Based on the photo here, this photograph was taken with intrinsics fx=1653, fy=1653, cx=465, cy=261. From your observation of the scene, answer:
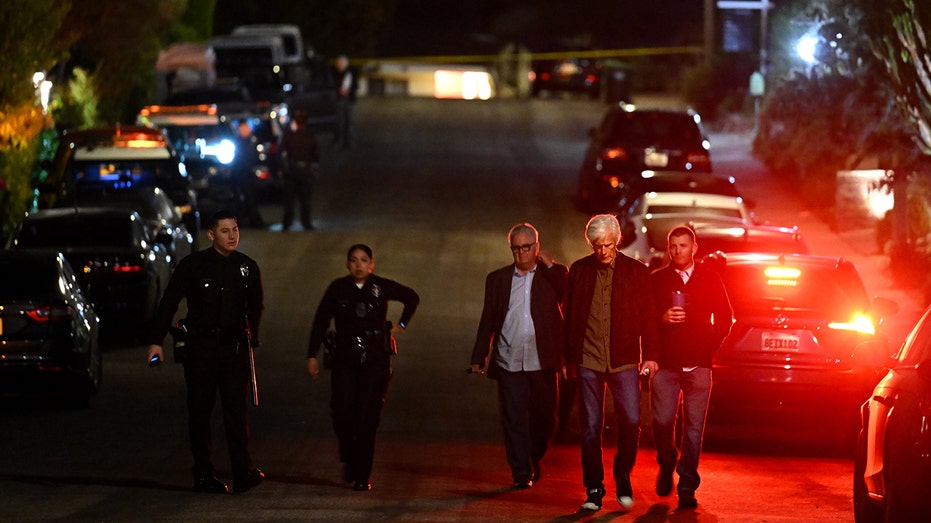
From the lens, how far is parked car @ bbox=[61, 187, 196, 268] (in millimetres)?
20219

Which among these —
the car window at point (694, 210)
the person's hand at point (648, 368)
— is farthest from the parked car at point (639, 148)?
the person's hand at point (648, 368)

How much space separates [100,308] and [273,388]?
3053mm

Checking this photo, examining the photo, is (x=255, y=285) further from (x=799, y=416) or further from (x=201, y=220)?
(x=201, y=220)

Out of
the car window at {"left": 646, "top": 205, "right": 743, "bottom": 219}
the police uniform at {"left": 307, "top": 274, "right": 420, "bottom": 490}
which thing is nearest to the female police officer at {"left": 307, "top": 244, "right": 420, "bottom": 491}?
the police uniform at {"left": 307, "top": 274, "right": 420, "bottom": 490}

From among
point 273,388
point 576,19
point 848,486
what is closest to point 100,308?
point 273,388

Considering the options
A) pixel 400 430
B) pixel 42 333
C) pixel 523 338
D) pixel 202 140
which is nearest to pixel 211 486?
pixel 523 338

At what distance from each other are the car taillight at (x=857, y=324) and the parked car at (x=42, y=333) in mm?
6419

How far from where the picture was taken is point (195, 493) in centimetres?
1050

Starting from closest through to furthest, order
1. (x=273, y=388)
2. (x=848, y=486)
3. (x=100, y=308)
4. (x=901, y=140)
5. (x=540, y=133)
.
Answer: (x=848, y=486) → (x=273, y=388) → (x=100, y=308) → (x=901, y=140) → (x=540, y=133)

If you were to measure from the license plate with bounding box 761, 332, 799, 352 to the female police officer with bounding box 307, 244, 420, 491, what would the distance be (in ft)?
10.9

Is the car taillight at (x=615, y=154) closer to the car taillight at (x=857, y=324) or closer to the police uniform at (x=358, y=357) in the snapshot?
the car taillight at (x=857, y=324)

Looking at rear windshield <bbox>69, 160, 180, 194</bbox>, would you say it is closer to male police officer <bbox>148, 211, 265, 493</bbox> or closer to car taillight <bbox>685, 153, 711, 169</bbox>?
car taillight <bbox>685, 153, 711, 169</bbox>

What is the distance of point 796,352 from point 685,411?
2527 millimetres

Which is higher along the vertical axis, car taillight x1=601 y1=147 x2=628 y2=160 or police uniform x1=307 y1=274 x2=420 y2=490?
car taillight x1=601 y1=147 x2=628 y2=160
